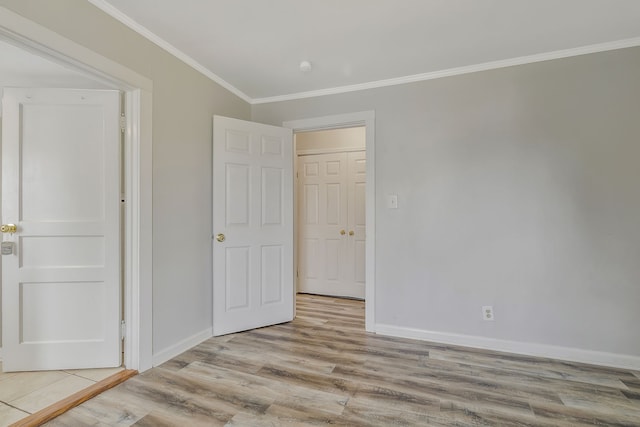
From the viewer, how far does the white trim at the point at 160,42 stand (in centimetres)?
183

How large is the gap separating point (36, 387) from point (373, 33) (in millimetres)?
3249

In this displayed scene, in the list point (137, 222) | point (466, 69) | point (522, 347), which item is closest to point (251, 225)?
point (137, 222)

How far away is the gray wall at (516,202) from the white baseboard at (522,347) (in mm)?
48

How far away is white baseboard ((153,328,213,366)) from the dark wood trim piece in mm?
173

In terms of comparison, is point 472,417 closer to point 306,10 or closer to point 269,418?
point 269,418

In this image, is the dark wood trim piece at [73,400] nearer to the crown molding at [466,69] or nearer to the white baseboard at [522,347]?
the white baseboard at [522,347]

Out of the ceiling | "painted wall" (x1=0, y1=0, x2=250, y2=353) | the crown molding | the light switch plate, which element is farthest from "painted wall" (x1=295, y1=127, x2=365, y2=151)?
"painted wall" (x1=0, y1=0, x2=250, y2=353)

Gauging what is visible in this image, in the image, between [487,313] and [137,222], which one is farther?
[487,313]

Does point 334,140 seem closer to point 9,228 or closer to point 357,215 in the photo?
point 357,215

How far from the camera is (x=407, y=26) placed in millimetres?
2051

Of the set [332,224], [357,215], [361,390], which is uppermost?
[357,215]

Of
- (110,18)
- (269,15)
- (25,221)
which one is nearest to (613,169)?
(269,15)

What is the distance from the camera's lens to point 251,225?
2.95m

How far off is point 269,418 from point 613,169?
9.58ft
